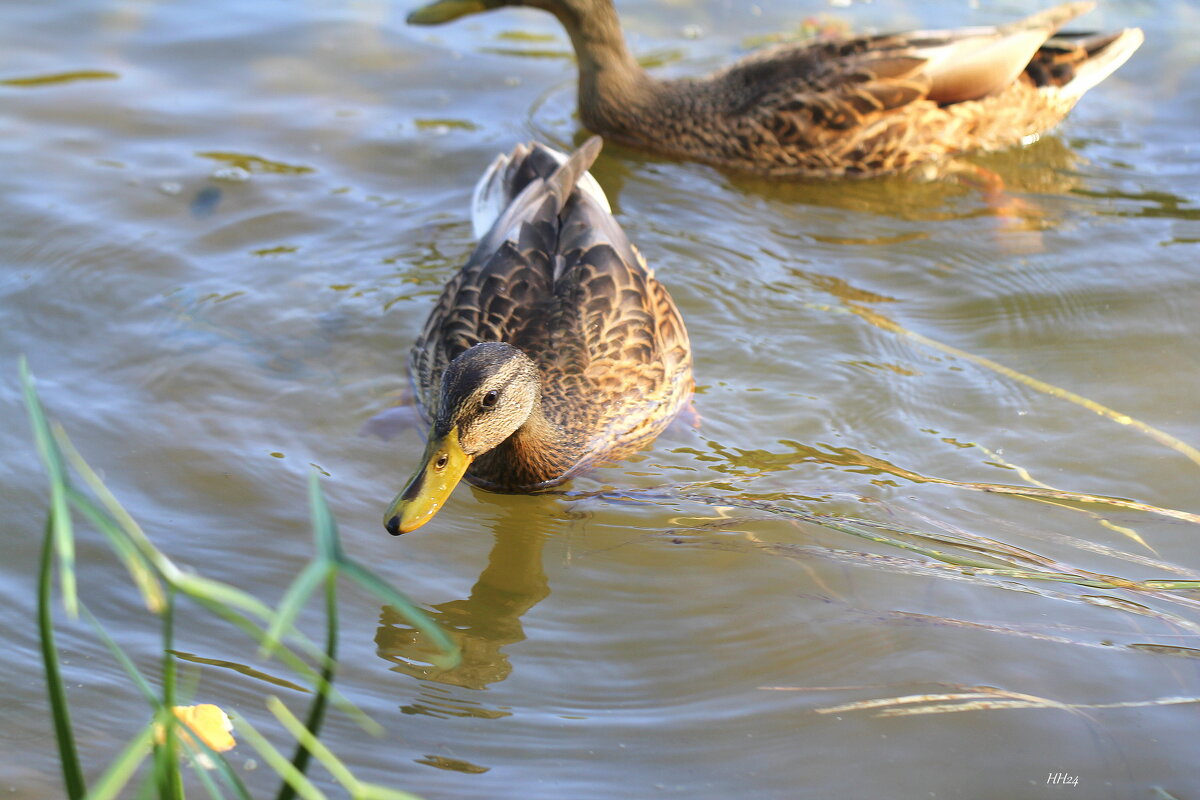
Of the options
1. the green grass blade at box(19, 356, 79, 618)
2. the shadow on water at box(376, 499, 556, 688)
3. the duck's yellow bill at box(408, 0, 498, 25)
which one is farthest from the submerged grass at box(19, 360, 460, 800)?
the duck's yellow bill at box(408, 0, 498, 25)

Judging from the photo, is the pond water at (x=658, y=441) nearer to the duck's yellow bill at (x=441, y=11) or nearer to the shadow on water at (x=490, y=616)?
the shadow on water at (x=490, y=616)

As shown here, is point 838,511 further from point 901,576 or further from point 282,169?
point 282,169

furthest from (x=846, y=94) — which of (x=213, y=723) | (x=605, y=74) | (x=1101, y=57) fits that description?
(x=213, y=723)

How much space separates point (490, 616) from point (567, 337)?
1.30 metres

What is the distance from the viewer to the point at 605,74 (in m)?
7.45

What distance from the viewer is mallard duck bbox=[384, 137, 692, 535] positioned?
4.22 metres

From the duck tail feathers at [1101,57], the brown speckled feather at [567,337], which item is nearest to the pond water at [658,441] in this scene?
the brown speckled feather at [567,337]

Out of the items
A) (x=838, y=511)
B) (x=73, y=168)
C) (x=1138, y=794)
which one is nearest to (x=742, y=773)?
(x=1138, y=794)

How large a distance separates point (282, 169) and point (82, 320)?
1.83 m

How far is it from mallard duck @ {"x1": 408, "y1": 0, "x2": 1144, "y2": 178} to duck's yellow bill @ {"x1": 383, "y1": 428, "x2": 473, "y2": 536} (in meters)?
3.85

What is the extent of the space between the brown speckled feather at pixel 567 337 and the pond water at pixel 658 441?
0.50ft

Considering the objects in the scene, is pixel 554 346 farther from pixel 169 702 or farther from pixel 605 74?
pixel 605 74

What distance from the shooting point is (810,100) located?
698 cm

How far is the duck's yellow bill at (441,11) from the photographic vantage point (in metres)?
7.64
